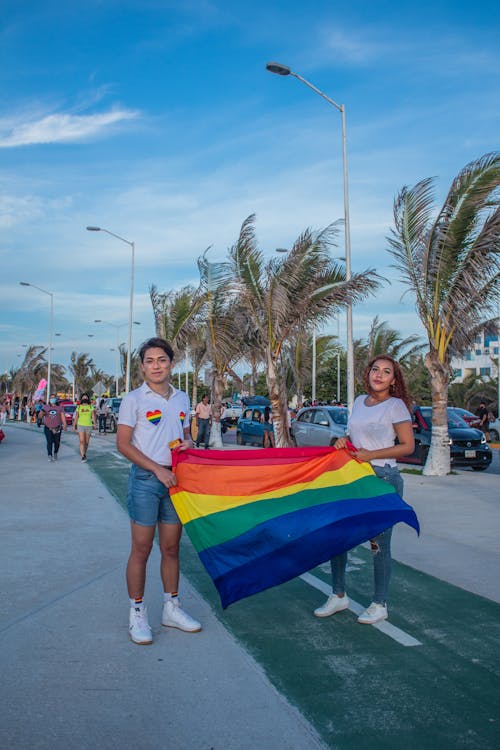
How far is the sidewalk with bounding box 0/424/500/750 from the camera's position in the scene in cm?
350

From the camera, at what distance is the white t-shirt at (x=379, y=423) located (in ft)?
17.2

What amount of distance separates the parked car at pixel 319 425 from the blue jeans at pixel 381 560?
14.2 m

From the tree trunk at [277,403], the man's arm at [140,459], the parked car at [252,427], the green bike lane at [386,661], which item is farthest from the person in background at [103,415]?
the man's arm at [140,459]

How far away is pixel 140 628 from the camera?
4.82m

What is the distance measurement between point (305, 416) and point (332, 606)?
16877mm

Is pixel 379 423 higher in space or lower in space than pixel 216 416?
higher

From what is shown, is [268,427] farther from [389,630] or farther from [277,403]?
[389,630]

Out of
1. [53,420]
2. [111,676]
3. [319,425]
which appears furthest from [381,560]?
[319,425]

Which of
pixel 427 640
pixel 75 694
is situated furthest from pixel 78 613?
pixel 427 640

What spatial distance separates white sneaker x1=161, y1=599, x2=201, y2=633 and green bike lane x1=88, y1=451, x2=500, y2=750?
0.89 feet

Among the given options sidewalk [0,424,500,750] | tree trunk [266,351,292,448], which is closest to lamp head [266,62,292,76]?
tree trunk [266,351,292,448]

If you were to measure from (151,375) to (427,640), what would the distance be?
8.53 feet

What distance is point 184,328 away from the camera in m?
25.3

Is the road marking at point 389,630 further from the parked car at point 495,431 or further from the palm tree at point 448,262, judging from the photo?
the parked car at point 495,431
